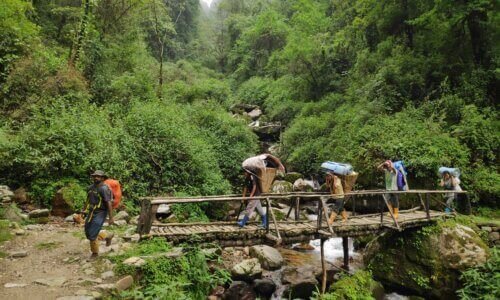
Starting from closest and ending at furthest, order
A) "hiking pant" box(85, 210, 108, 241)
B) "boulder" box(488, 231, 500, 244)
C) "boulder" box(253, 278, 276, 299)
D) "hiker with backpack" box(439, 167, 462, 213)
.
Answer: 1. "hiking pant" box(85, 210, 108, 241)
2. "boulder" box(253, 278, 276, 299)
3. "boulder" box(488, 231, 500, 244)
4. "hiker with backpack" box(439, 167, 462, 213)

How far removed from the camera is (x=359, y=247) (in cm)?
1284

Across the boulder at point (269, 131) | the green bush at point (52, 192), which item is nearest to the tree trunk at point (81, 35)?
the green bush at point (52, 192)

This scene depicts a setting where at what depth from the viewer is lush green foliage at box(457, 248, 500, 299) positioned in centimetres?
853

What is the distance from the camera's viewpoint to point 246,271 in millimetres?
9562

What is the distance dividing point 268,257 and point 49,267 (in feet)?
21.6

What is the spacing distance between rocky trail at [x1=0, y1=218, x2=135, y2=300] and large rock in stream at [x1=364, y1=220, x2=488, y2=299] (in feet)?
26.0

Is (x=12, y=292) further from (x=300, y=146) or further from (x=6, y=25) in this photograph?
(x=300, y=146)

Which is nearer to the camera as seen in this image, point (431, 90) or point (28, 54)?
point (28, 54)

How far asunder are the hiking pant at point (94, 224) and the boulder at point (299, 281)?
5.20 m

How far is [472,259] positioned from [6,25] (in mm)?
19284

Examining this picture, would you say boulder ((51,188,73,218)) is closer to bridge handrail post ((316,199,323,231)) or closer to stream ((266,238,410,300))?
stream ((266,238,410,300))

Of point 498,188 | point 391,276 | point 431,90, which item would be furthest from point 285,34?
point 391,276

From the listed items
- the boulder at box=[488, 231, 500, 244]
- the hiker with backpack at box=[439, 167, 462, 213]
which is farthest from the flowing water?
the boulder at box=[488, 231, 500, 244]

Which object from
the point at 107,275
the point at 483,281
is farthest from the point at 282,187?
the point at 107,275
